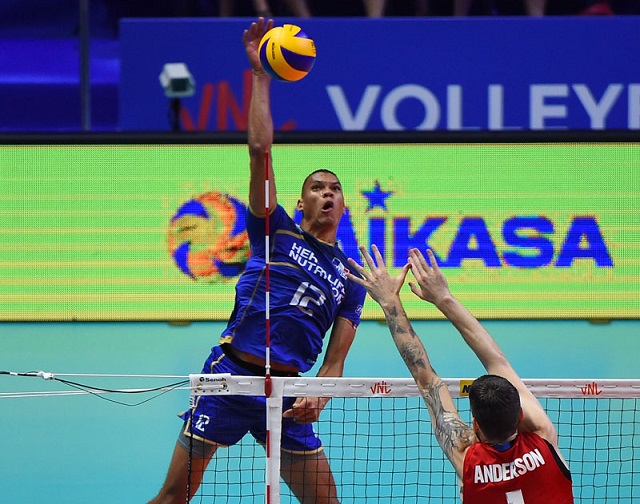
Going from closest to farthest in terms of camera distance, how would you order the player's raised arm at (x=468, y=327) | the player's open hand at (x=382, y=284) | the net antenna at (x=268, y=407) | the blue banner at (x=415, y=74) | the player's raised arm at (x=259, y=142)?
the player's raised arm at (x=468, y=327)
the player's open hand at (x=382, y=284)
the net antenna at (x=268, y=407)
the player's raised arm at (x=259, y=142)
the blue banner at (x=415, y=74)

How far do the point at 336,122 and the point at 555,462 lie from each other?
36.8 feet

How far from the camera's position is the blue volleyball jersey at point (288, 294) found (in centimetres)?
600

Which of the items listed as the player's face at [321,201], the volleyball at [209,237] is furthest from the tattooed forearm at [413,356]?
the volleyball at [209,237]

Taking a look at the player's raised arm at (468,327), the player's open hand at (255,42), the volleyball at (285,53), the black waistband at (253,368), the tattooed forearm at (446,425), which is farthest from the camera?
the volleyball at (285,53)

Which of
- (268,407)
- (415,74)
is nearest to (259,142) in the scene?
(268,407)

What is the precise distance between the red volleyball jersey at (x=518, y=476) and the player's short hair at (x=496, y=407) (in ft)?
0.28

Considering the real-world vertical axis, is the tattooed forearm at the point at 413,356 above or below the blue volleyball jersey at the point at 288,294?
below

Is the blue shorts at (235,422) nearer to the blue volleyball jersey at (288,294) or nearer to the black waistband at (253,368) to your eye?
the black waistband at (253,368)

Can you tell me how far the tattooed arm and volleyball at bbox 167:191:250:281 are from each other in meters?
7.69

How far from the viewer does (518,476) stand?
417 cm

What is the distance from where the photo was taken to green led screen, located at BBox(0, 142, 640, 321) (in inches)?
507

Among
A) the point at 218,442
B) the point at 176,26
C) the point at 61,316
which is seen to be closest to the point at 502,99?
the point at 176,26

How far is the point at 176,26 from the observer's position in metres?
15.2

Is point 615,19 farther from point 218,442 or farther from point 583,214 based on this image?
point 218,442
